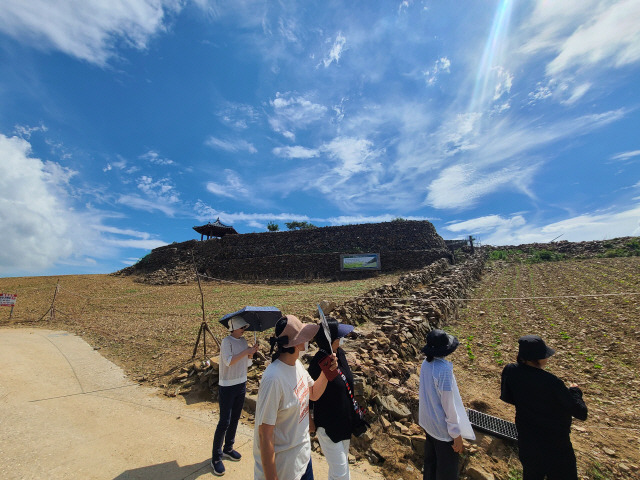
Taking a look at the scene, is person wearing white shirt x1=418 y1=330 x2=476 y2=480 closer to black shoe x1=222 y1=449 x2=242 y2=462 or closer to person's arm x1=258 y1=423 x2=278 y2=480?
person's arm x1=258 y1=423 x2=278 y2=480

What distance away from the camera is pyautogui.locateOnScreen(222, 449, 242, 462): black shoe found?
133 inches

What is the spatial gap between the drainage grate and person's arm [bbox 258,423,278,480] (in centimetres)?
316

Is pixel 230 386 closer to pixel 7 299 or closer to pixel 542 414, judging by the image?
pixel 542 414

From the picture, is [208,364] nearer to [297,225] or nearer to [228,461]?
[228,461]

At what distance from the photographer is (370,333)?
6.55 metres

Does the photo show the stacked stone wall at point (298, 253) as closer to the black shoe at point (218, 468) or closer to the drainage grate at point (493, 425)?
the drainage grate at point (493, 425)

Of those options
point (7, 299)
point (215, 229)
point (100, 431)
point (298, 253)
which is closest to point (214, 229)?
point (215, 229)

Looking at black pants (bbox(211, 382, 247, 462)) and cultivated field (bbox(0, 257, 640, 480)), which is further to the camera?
cultivated field (bbox(0, 257, 640, 480))

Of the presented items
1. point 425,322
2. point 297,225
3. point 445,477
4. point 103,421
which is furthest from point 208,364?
point 297,225

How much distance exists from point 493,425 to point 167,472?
400cm

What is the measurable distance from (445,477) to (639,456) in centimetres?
284

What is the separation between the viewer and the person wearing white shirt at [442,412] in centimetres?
238

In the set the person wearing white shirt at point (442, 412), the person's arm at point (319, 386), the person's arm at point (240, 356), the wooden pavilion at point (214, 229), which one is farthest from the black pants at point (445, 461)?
the wooden pavilion at point (214, 229)

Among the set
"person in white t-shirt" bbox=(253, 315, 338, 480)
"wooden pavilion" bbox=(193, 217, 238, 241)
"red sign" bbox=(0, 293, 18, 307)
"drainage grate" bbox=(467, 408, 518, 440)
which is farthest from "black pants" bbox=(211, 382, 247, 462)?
"wooden pavilion" bbox=(193, 217, 238, 241)
